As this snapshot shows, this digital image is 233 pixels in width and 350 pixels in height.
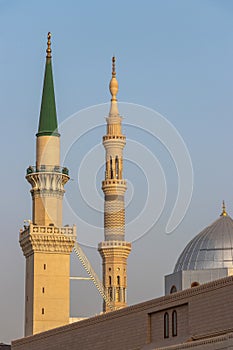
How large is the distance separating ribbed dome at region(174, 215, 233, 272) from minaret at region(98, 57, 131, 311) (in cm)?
3194

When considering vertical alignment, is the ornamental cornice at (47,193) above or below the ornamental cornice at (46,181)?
below

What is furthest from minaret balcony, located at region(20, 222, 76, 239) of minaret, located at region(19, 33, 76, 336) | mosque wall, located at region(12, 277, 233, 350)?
mosque wall, located at region(12, 277, 233, 350)

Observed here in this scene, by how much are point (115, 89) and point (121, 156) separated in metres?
5.64

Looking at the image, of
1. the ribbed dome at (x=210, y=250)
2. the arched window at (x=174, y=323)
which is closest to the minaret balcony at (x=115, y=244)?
the ribbed dome at (x=210, y=250)

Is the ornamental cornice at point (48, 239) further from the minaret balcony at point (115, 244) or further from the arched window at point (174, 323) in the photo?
the arched window at point (174, 323)

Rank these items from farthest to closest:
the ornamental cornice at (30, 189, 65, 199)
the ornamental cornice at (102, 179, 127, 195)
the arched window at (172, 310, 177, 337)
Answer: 1. the ornamental cornice at (102, 179, 127, 195)
2. the ornamental cornice at (30, 189, 65, 199)
3. the arched window at (172, 310, 177, 337)

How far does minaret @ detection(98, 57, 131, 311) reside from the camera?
70.6m

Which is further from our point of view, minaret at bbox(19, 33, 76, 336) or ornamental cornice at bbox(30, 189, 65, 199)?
ornamental cornice at bbox(30, 189, 65, 199)

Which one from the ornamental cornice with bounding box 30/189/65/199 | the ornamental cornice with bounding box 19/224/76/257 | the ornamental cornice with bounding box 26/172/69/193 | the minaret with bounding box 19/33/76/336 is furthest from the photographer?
the ornamental cornice with bounding box 26/172/69/193

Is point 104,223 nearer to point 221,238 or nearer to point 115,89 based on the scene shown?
point 115,89

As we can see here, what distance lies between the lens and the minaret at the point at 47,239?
5941 centimetres

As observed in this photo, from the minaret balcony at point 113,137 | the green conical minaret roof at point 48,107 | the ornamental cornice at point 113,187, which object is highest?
the minaret balcony at point 113,137

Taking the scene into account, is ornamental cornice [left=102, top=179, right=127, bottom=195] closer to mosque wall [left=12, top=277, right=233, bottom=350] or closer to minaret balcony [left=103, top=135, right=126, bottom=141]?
minaret balcony [left=103, top=135, right=126, bottom=141]

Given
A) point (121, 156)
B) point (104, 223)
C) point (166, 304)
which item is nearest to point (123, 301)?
point (104, 223)
